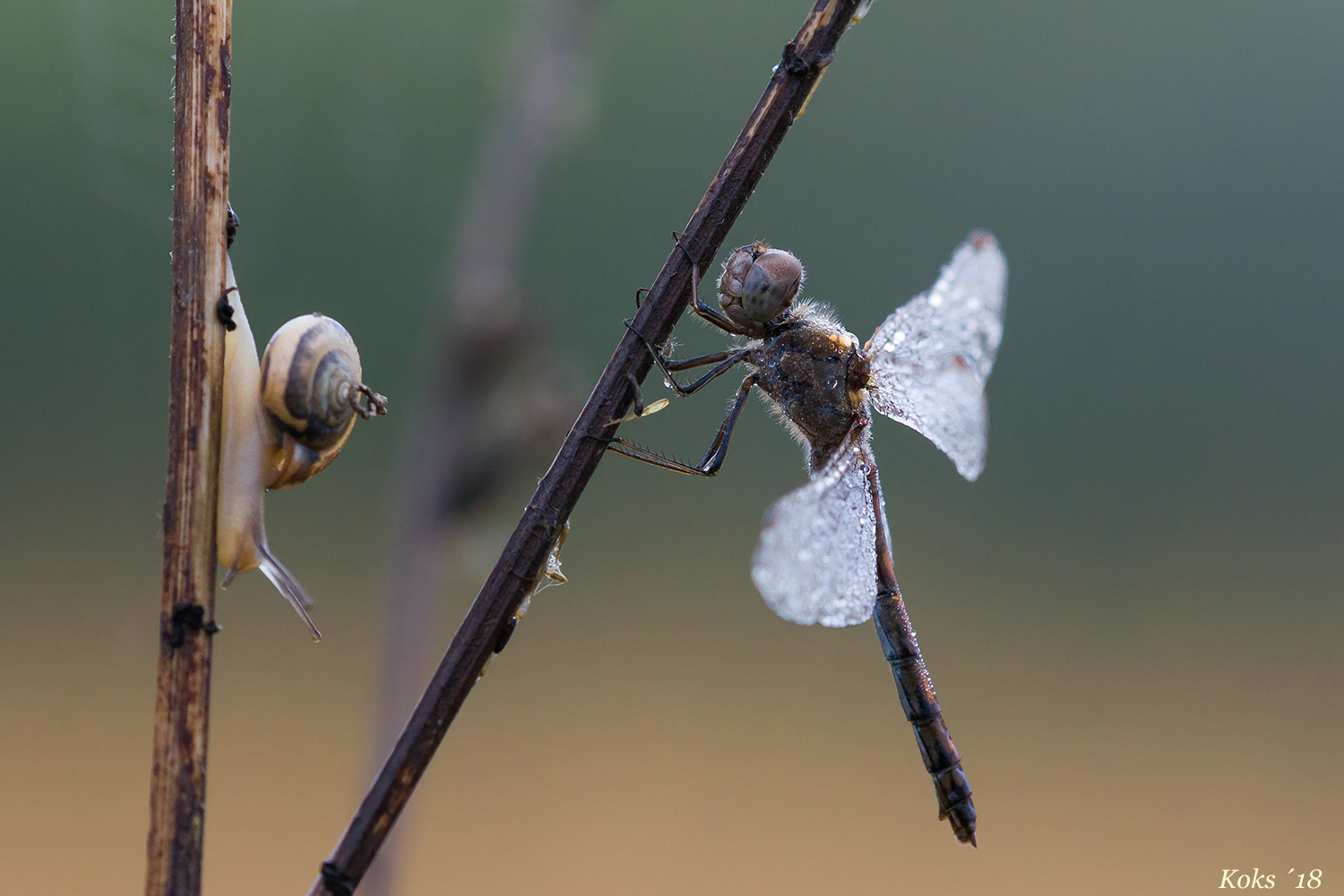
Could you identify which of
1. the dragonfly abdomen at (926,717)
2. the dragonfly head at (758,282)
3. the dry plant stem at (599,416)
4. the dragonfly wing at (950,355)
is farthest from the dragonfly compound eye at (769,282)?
the dragonfly abdomen at (926,717)

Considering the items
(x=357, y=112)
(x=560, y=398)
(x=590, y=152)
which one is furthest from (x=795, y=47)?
(x=590, y=152)

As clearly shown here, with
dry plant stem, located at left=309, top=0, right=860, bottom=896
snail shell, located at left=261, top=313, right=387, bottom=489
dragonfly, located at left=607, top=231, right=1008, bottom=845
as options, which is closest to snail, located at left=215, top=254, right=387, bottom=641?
snail shell, located at left=261, top=313, right=387, bottom=489

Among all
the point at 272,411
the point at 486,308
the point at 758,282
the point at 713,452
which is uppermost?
the point at 486,308

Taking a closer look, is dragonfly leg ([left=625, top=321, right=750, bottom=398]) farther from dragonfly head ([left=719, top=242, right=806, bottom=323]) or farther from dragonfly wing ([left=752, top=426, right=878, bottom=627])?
dragonfly wing ([left=752, top=426, right=878, bottom=627])

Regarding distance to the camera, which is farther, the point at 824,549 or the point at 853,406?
the point at 853,406

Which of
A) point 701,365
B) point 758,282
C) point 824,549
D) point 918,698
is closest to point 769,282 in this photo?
point 758,282

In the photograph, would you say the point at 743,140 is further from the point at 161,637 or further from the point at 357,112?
the point at 357,112

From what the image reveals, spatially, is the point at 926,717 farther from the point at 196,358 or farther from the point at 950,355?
the point at 196,358

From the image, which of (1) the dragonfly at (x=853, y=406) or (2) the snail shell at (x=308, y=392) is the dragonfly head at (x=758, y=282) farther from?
(2) the snail shell at (x=308, y=392)
